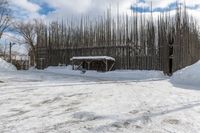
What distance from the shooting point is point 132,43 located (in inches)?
999

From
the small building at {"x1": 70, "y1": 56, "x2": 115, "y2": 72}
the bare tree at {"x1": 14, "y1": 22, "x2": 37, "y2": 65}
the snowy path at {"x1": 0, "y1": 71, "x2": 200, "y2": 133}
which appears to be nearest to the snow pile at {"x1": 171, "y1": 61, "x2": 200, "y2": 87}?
the snowy path at {"x1": 0, "y1": 71, "x2": 200, "y2": 133}

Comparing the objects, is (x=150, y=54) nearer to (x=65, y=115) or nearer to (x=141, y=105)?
(x=141, y=105)

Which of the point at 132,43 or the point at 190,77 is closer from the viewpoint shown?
the point at 190,77

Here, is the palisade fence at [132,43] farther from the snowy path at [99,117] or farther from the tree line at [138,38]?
the snowy path at [99,117]

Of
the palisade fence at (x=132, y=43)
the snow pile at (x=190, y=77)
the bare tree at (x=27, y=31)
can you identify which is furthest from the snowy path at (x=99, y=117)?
the bare tree at (x=27, y=31)

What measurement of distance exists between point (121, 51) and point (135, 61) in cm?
193

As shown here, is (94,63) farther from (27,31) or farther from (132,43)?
(27,31)

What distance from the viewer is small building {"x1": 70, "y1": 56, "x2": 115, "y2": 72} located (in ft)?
83.8

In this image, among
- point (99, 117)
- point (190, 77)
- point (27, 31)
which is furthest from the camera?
point (27, 31)

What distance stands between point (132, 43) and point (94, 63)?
4474 mm

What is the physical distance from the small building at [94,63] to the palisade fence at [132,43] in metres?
0.81

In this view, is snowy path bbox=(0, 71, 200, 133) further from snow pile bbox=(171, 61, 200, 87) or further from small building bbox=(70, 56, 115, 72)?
small building bbox=(70, 56, 115, 72)

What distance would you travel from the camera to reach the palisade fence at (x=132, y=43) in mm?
22578

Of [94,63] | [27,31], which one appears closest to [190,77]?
[94,63]
